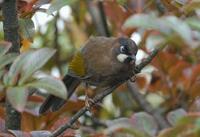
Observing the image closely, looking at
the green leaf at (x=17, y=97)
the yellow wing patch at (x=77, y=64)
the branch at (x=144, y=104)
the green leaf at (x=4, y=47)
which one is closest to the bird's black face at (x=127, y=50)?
the branch at (x=144, y=104)

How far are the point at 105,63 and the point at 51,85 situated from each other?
3.66 ft

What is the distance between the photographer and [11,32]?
1.81 m

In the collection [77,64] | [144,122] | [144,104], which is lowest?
[144,104]

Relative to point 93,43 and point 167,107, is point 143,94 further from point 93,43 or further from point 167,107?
point 93,43

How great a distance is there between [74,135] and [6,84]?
51cm

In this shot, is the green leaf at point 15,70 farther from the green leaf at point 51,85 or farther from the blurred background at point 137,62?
the blurred background at point 137,62

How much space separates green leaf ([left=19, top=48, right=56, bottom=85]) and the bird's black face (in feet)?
3.02

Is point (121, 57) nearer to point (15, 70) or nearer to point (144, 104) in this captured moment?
point (144, 104)

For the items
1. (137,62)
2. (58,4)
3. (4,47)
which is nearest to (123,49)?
(137,62)

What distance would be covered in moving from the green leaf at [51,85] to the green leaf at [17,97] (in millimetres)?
34

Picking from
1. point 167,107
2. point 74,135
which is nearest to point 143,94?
point 167,107

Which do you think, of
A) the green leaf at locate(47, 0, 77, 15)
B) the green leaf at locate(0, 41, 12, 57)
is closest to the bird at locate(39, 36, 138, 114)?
the green leaf at locate(47, 0, 77, 15)

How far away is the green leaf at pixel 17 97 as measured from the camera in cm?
128

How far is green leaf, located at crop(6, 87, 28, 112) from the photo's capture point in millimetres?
1277
